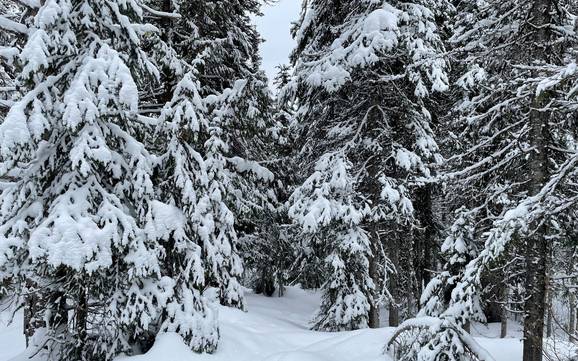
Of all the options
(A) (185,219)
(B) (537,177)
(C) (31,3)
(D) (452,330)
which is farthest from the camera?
(A) (185,219)

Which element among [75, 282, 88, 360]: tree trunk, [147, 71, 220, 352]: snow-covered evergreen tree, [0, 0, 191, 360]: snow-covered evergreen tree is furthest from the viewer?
[147, 71, 220, 352]: snow-covered evergreen tree

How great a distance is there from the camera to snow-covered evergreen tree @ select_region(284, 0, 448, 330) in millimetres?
11406

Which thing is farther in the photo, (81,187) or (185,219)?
(185,219)

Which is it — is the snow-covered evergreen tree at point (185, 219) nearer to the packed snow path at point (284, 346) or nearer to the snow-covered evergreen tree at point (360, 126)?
the packed snow path at point (284, 346)

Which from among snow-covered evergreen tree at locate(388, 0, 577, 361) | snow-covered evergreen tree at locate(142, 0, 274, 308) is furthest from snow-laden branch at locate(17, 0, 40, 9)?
snow-covered evergreen tree at locate(388, 0, 577, 361)

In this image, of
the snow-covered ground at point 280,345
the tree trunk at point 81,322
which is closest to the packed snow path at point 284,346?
the snow-covered ground at point 280,345

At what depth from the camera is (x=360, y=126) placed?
40.3 feet

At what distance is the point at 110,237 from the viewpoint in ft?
22.1

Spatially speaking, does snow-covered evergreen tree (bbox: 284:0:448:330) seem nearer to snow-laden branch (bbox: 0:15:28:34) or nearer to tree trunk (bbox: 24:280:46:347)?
tree trunk (bbox: 24:280:46:347)

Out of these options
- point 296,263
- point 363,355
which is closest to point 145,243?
point 363,355

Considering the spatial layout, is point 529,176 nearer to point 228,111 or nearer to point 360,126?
point 360,126

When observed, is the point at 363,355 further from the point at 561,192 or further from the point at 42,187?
the point at 42,187

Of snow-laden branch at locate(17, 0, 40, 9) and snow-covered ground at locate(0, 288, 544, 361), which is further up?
snow-laden branch at locate(17, 0, 40, 9)

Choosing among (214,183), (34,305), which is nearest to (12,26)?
(214,183)
